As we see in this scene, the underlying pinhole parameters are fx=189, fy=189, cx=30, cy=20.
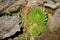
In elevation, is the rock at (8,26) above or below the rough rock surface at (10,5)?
below

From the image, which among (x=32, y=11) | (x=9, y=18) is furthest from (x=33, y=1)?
(x=9, y=18)

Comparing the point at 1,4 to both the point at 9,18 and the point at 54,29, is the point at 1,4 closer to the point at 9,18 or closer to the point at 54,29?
the point at 9,18

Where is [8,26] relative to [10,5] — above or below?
below

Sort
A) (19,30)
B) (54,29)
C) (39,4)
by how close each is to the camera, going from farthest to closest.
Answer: (39,4) → (19,30) → (54,29)

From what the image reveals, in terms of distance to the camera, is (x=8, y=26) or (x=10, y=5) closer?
(x=8, y=26)

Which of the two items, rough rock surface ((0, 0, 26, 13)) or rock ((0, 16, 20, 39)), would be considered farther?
rough rock surface ((0, 0, 26, 13))

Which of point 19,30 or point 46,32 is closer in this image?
point 46,32

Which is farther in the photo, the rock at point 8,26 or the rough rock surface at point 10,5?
the rough rock surface at point 10,5

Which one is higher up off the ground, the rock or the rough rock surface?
the rough rock surface
